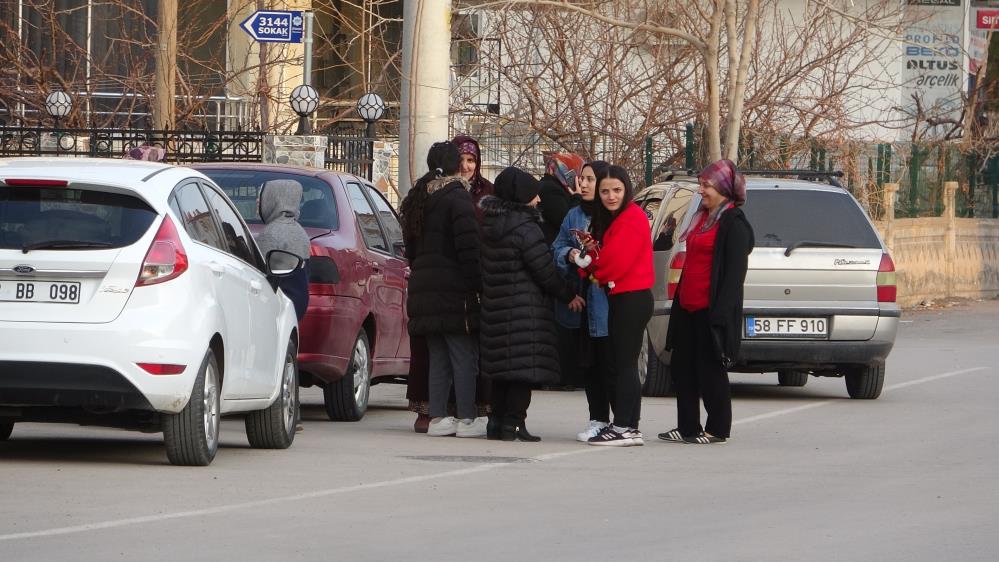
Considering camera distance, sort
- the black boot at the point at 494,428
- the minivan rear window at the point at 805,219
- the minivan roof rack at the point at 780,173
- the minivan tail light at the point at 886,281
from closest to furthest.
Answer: the black boot at the point at 494,428 → the minivan tail light at the point at 886,281 → the minivan rear window at the point at 805,219 → the minivan roof rack at the point at 780,173

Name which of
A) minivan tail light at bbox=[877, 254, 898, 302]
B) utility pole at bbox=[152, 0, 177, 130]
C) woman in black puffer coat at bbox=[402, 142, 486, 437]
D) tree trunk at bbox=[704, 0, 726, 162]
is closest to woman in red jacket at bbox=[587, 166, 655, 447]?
woman in black puffer coat at bbox=[402, 142, 486, 437]

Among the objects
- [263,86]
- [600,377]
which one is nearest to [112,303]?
[600,377]

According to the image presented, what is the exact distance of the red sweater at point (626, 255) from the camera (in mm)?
11508

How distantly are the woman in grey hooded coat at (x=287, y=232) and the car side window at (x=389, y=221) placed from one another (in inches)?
79.3

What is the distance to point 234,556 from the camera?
278 inches

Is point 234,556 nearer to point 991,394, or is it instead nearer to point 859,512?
point 859,512

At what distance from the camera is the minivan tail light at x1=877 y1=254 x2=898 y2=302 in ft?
49.2

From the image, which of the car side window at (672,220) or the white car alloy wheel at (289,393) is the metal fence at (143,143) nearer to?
the car side window at (672,220)

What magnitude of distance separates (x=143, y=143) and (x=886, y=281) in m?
10.1

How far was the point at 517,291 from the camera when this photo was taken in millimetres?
11648

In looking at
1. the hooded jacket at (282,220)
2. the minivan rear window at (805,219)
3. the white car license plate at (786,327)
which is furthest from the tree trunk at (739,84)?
the hooded jacket at (282,220)

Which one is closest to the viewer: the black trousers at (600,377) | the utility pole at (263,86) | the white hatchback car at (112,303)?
the white hatchback car at (112,303)

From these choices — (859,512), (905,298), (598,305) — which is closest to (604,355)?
(598,305)

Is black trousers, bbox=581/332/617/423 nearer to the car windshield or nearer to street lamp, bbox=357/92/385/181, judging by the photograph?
the car windshield
